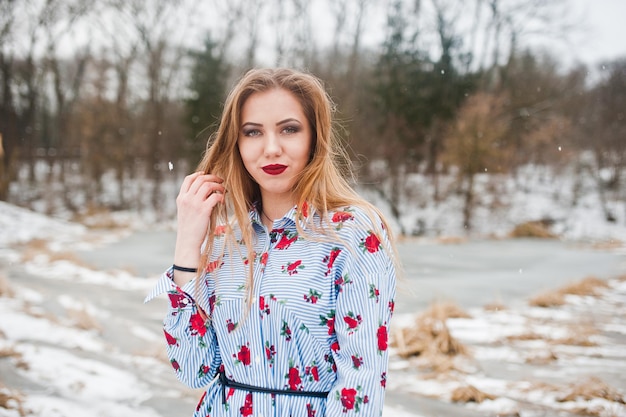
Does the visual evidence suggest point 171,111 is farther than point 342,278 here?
Yes

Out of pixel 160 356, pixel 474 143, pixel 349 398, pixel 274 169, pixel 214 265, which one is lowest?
pixel 160 356

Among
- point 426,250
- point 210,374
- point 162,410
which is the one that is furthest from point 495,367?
point 426,250

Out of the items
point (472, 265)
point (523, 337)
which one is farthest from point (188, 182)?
point (472, 265)

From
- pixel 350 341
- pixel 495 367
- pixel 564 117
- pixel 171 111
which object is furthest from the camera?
pixel 171 111

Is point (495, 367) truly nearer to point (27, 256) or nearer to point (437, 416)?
point (437, 416)

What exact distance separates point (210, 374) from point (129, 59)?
1725 centimetres

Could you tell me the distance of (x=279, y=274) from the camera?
4.09 ft

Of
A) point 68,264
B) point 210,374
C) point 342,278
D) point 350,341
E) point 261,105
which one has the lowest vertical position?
point 68,264

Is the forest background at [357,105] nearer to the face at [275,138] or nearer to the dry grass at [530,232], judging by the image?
the dry grass at [530,232]

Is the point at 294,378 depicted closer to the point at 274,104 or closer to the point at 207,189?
the point at 207,189

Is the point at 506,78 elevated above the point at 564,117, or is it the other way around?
the point at 506,78

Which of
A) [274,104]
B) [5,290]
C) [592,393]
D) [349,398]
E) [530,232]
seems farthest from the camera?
[530,232]

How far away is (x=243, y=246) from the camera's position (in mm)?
1386

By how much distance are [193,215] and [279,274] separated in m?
0.29
